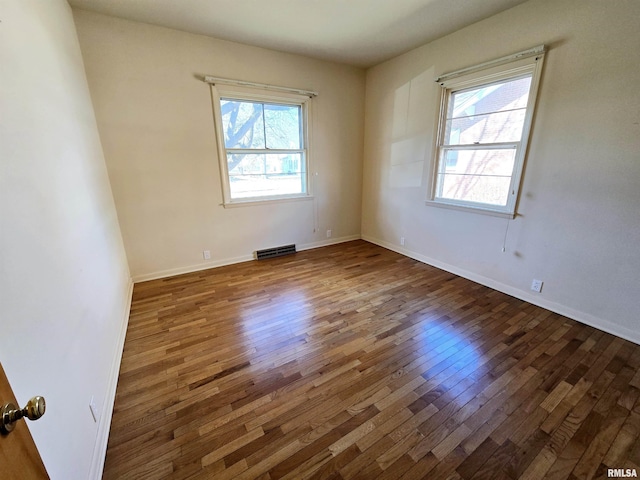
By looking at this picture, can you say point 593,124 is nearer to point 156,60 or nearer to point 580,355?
point 580,355

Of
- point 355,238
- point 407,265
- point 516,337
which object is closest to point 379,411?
point 516,337

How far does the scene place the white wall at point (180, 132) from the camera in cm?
276

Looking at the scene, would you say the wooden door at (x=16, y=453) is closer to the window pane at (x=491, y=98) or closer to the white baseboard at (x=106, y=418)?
the white baseboard at (x=106, y=418)

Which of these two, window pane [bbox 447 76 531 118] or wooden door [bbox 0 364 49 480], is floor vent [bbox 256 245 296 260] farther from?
wooden door [bbox 0 364 49 480]

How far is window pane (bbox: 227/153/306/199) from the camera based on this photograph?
3.60 meters

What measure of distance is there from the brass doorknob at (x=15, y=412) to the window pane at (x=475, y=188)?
3448mm

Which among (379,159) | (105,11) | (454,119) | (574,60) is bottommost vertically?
(379,159)

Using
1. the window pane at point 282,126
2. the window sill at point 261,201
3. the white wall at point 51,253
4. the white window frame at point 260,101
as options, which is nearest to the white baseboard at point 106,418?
the white wall at point 51,253

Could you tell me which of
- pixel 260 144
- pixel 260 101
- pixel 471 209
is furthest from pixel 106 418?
pixel 471 209

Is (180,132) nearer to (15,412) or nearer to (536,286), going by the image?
(15,412)

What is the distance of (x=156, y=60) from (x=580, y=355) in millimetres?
4664

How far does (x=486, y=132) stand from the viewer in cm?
288

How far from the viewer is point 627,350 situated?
2.04 meters

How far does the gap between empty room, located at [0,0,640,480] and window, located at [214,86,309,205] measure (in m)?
0.03
